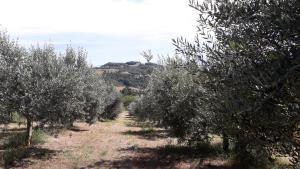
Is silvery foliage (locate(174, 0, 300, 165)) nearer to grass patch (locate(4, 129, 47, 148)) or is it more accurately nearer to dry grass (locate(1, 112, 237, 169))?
dry grass (locate(1, 112, 237, 169))

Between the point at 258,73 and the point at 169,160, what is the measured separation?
2170cm

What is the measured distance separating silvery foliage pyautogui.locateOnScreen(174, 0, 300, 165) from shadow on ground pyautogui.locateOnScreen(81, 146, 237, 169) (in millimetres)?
17167

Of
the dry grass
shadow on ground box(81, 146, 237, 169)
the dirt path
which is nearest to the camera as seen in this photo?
shadow on ground box(81, 146, 237, 169)

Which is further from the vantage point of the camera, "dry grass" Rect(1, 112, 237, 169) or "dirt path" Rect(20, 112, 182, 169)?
"dirt path" Rect(20, 112, 182, 169)

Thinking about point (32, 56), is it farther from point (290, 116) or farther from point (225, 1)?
point (290, 116)

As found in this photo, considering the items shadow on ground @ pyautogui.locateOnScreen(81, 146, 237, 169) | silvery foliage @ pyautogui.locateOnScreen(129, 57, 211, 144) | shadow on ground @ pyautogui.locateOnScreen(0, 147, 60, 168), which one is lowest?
shadow on ground @ pyautogui.locateOnScreen(81, 146, 237, 169)

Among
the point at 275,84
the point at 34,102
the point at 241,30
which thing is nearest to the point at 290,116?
the point at 275,84

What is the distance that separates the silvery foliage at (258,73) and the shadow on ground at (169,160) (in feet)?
56.3

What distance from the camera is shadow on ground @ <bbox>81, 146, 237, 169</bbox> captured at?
25.7m

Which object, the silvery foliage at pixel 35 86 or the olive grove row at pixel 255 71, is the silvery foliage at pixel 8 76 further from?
the olive grove row at pixel 255 71

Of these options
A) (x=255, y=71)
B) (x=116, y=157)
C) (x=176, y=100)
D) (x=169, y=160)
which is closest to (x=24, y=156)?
(x=116, y=157)

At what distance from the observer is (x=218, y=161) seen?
26.6 meters

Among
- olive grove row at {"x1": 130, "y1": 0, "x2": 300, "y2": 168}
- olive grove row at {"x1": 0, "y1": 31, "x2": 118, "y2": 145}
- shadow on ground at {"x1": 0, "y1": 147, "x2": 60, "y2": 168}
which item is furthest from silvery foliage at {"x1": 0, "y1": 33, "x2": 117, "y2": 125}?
olive grove row at {"x1": 130, "y1": 0, "x2": 300, "y2": 168}

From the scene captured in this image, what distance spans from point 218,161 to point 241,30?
19942 millimetres
